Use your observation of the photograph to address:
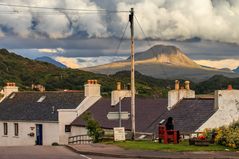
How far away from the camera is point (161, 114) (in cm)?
4562

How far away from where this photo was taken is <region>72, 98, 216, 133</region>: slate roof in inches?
1612

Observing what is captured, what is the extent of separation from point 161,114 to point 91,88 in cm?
1148

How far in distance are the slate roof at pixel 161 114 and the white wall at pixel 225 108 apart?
44 centimetres

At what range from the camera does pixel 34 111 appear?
2275 inches

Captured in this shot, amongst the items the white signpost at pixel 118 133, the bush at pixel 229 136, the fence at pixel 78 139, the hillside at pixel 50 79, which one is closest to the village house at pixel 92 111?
the fence at pixel 78 139

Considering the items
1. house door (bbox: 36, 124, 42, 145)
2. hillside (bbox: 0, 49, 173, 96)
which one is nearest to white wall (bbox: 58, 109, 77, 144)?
house door (bbox: 36, 124, 42, 145)

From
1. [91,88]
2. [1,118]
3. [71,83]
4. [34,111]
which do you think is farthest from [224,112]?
[71,83]

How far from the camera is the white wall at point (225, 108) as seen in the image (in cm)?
4031

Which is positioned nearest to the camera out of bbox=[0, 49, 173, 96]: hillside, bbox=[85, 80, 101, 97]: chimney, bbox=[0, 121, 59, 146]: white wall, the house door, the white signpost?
the white signpost

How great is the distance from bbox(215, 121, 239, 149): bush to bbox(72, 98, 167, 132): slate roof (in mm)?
12883

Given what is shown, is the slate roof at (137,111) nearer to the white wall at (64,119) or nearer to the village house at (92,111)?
the village house at (92,111)

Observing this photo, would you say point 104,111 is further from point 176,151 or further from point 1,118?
point 176,151

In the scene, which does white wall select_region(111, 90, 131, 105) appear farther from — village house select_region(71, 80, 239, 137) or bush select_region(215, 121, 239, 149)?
bush select_region(215, 121, 239, 149)

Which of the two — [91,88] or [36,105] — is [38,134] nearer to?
[36,105]
